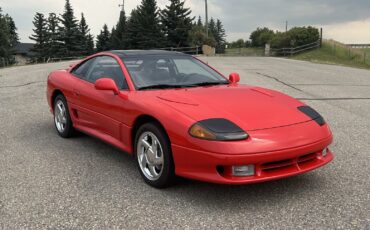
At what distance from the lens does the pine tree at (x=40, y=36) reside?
8044cm

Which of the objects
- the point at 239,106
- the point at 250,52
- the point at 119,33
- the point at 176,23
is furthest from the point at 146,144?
the point at 119,33

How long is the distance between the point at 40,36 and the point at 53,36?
5531mm

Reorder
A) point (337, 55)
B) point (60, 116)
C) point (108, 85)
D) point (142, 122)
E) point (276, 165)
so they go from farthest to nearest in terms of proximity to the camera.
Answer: point (337, 55) → point (60, 116) → point (108, 85) → point (142, 122) → point (276, 165)

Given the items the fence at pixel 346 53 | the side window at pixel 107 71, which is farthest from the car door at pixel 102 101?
the fence at pixel 346 53

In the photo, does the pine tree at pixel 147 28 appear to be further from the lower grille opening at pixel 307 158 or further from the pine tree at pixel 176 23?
the lower grille opening at pixel 307 158

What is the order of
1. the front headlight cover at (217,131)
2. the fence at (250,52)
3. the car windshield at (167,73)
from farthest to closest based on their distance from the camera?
the fence at (250,52)
the car windshield at (167,73)
the front headlight cover at (217,131)

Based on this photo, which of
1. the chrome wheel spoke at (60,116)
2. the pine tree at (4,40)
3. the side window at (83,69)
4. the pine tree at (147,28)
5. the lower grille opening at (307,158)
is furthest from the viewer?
the pine tree at (4,40)

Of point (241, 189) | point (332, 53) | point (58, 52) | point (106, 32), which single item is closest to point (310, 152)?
point (241, 189)

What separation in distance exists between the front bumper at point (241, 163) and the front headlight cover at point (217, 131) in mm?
138

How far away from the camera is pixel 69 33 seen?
249 feet

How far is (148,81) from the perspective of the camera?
465cm

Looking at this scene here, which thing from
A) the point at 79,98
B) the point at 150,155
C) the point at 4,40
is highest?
the point at 4,40

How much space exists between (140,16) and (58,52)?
71.4 feet

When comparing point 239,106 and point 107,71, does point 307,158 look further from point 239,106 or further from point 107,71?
point 107,71
